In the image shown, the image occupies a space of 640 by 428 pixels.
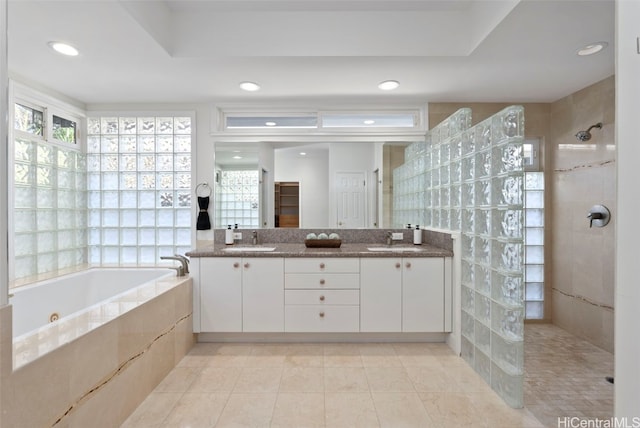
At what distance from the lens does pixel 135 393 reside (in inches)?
73.6

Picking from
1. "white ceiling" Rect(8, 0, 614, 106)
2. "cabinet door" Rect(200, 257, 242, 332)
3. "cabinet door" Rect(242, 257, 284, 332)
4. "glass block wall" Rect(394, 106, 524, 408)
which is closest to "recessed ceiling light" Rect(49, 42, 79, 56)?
"white ceiling" Rect(8, 0, 614, 106)

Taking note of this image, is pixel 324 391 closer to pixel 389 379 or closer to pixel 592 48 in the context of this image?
pixel 389 379

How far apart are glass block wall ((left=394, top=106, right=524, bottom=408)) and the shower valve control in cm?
110

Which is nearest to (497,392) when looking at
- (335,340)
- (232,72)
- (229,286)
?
(335,340)

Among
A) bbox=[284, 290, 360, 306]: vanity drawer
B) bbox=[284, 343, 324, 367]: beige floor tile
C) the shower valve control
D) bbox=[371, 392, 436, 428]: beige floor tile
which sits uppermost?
the shower valve control

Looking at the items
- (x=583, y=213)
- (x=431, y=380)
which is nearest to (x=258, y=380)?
(x=431, y=380)

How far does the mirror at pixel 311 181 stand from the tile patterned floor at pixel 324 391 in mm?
1209

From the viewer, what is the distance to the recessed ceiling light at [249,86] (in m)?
2.78

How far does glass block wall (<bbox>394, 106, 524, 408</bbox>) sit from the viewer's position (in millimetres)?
1871

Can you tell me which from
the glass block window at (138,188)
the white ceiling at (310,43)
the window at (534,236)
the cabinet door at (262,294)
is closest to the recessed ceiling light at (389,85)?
the white ceiling at (310,43)

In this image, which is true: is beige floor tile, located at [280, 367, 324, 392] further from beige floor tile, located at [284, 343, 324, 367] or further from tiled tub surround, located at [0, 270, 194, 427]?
tiled tub surround, located at [0, 270, 194, 427]

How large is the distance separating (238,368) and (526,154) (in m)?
3.26

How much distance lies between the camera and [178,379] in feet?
7.22

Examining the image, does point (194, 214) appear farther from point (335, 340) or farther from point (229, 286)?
point (335, 340)
